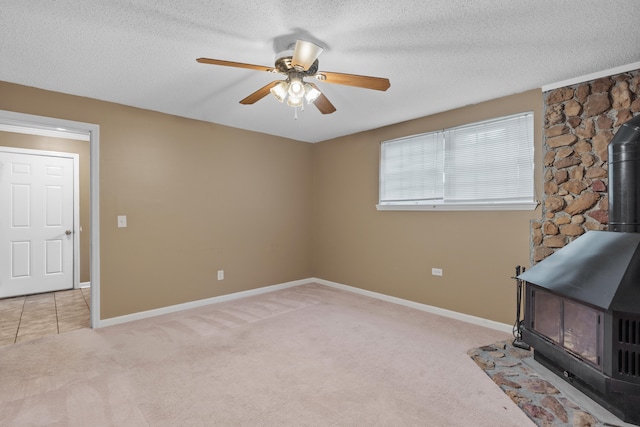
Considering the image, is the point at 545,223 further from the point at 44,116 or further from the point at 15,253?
the point at 15,253

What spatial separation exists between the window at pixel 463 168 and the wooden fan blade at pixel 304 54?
219cm

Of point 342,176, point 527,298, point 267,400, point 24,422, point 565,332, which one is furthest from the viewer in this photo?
point 342,176

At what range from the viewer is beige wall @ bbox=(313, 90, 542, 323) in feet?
10.4

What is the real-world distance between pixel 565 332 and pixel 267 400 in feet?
6.70

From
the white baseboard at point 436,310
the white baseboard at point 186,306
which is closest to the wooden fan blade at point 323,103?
the white baseboard at point 436,310

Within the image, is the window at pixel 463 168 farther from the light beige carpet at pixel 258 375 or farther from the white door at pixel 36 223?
the white door at pixel 36 223

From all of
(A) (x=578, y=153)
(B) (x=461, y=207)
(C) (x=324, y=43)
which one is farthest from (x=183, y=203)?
(A) (x=578, y=153)

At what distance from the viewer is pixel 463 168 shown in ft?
11.5

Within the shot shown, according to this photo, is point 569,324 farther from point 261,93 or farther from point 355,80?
point 261,93

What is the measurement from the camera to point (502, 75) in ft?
8.78

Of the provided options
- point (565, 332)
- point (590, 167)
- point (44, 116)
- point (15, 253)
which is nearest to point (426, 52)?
point (590, 167)

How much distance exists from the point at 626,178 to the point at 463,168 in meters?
1.52

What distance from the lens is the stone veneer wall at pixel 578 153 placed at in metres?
2.54

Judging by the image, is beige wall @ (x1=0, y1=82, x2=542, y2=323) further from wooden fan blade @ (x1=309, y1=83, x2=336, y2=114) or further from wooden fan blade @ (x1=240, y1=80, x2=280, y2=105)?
wooden fan blade @ (x1=240, y1=80, x2=280, y2=105)
